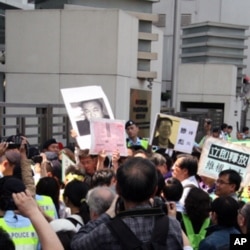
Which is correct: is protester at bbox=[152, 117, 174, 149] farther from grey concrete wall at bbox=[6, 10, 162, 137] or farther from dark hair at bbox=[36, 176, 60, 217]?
grey concrete wall at bbox=[6, 10, 162, 137]

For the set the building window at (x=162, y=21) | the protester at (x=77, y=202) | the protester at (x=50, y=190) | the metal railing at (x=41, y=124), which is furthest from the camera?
the building window at (x=162, y=21)

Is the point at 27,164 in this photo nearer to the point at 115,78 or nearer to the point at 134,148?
the point at 134,148

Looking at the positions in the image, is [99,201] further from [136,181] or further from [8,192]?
[136,181]

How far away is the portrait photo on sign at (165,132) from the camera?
850cm

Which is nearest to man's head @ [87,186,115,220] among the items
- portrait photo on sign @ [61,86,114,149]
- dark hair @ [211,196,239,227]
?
dark hair @ [211,196,239,227]

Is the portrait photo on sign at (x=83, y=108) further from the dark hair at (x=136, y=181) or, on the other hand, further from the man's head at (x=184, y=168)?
the dark hair at (x=136, y=181)

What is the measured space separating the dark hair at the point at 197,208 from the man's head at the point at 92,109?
9.07 feet

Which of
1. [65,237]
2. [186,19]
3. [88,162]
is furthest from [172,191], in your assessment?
[186,19]

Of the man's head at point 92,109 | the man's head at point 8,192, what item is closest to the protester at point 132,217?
the man's head at point 8,192

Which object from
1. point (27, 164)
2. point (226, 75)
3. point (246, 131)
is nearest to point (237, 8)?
point (226, 75)

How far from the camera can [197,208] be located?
4645 mm

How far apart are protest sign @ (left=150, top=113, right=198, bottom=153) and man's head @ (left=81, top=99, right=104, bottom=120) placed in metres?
1.44

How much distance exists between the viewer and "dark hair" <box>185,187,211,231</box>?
15.3 feet

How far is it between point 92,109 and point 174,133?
1.66m
